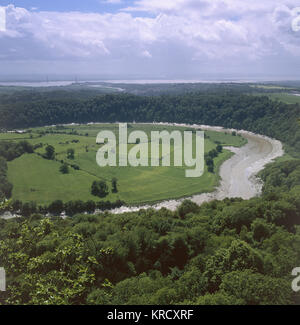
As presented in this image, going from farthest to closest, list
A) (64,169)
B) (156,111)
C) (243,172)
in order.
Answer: (156,111)
(243,172)
(64,169)

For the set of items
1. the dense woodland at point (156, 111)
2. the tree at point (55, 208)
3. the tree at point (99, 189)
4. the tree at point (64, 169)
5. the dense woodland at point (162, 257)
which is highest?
the dense woodland at point (156, 111)

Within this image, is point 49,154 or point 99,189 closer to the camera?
point 99,189

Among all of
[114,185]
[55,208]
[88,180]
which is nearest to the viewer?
[55,208]

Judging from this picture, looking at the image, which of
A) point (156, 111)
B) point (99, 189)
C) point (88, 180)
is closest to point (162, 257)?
point (99, 189)

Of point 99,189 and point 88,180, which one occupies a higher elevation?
point 88,180

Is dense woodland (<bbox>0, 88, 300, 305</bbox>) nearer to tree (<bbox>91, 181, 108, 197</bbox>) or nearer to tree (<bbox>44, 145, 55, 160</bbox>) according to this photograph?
tree (<bbox>91, 181, 108, 197</bbox>)

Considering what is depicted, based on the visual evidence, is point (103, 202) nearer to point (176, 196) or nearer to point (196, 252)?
point (176, 196)

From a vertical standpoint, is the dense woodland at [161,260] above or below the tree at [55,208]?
above

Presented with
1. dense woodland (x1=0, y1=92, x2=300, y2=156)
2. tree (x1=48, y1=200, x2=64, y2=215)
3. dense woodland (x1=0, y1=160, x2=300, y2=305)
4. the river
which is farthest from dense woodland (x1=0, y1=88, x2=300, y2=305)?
dense woodland (x1=0, y1=92, x2=300, y2=156)

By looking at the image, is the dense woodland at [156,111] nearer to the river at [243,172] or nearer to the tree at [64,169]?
the river at [243,172]

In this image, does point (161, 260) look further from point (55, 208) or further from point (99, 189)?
point (99, 189)

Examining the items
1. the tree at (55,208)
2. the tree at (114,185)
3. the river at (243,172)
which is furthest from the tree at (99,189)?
the tree at (55,208)
